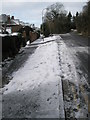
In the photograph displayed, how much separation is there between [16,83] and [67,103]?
3.47m

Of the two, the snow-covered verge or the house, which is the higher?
the house

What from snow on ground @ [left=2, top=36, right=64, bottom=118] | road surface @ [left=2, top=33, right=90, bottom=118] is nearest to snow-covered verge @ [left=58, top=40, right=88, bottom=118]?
road surface @ [left=2, top=33, right=90, bottom=118]

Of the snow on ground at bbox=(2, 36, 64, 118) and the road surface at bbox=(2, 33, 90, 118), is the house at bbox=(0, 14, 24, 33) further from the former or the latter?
the road surface at bbox=(2, 33, 90, 118)

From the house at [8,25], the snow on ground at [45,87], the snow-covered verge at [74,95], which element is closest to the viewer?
the snow-covered verge at [74,95]

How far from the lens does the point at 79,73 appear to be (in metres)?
12.0

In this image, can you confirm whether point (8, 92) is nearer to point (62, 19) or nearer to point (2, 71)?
point (2, 71)

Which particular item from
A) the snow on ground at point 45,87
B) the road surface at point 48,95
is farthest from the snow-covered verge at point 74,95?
the snow on ground at point 45,87

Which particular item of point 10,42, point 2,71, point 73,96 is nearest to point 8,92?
point 73,96

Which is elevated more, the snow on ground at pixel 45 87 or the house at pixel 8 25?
the house at pixel 8 25

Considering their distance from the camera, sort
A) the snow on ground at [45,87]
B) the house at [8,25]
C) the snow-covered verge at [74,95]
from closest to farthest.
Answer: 1. the snow-covered verge at [74,95]
2. the snow on ground at [45,87]
3. the house at [8,25]

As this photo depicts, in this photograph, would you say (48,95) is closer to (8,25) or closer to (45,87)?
(45,87)

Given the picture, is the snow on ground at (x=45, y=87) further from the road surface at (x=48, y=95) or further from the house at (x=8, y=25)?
the house at (x=8, y=25)

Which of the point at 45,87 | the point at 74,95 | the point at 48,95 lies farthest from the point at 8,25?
the point at 74,95

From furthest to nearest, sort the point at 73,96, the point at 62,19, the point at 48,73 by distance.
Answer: the point at 62,19, the point at 48,73, the point at 73,96
